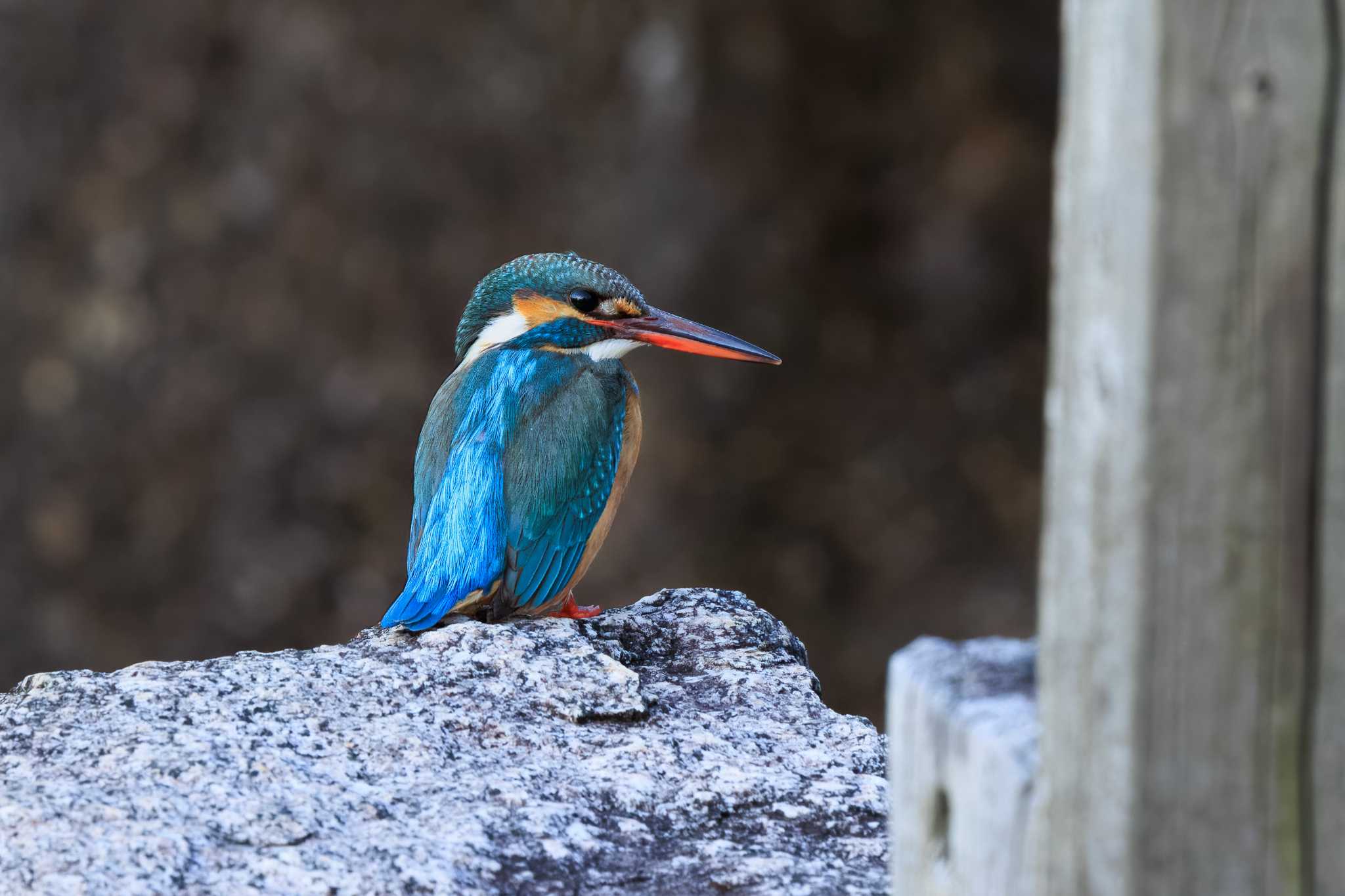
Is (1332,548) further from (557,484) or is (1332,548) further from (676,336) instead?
(676,336)

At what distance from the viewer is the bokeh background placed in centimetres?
672

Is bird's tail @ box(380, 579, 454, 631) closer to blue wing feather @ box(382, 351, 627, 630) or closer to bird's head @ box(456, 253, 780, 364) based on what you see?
blue wing feather @ box(382, 351, 627, 630)

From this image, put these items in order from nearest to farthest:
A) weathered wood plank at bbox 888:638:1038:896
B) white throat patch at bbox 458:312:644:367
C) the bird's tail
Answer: weathered wood plank at bbox 888:638:1038:896, the bird's tail, white throat patch at bbox 458:312:644:367

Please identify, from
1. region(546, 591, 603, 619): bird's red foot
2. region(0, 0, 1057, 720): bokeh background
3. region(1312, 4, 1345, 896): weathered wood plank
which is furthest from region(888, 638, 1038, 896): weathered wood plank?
region(0, 0, 1057, 720): bokeh background

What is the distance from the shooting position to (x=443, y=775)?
211 cm

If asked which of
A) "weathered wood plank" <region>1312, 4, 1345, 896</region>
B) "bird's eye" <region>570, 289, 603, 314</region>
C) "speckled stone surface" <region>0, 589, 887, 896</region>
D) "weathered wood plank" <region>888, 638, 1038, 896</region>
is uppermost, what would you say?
"bird's eye" <region>570, 289, 603, 314</region>

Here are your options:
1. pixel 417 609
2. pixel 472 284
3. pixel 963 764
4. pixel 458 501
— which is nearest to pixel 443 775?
pixel 417 609

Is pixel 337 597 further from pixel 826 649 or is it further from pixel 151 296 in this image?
pixel 826 649

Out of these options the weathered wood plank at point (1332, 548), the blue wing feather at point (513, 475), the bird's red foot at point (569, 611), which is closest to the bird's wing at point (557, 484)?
the blue wing feather at point (513, 475)

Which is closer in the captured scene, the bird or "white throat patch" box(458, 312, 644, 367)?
the bird

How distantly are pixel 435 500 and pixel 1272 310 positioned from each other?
2.10 metres

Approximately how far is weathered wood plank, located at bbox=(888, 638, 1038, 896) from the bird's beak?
71.3 inches

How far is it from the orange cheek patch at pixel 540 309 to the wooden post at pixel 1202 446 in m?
2.10

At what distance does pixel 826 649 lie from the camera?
6.91 meters
